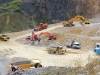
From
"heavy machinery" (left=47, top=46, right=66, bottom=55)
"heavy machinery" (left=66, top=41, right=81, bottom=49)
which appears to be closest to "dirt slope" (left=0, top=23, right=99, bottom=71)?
"heavy machinery" (left=47, top=46, right=66, bottom=55)

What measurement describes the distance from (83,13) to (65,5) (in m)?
3.59

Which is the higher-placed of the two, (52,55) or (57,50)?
(57,50)

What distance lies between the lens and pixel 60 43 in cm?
3077

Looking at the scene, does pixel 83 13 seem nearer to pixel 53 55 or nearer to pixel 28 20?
pixel 28 20

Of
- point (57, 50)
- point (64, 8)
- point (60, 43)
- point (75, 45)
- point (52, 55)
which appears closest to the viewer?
point (52, 55)

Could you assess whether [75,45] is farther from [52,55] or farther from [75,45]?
[52,55]

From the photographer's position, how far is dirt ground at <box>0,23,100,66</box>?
25.1 metres

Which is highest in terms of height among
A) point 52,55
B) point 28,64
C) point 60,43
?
point 60,43

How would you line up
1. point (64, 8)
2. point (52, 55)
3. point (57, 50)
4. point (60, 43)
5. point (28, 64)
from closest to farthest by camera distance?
point (28, 64) < point (52, 55) < point (57, 50) < point (60, 43) < point (64, 8)

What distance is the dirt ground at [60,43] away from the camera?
25.1 meters

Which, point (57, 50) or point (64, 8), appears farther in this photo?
point (64, 8)

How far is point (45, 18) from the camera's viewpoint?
4419cm

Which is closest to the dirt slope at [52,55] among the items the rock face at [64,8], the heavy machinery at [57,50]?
the heavy machinery at [57,50]

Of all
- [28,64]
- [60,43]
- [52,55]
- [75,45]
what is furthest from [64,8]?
[28,64]
